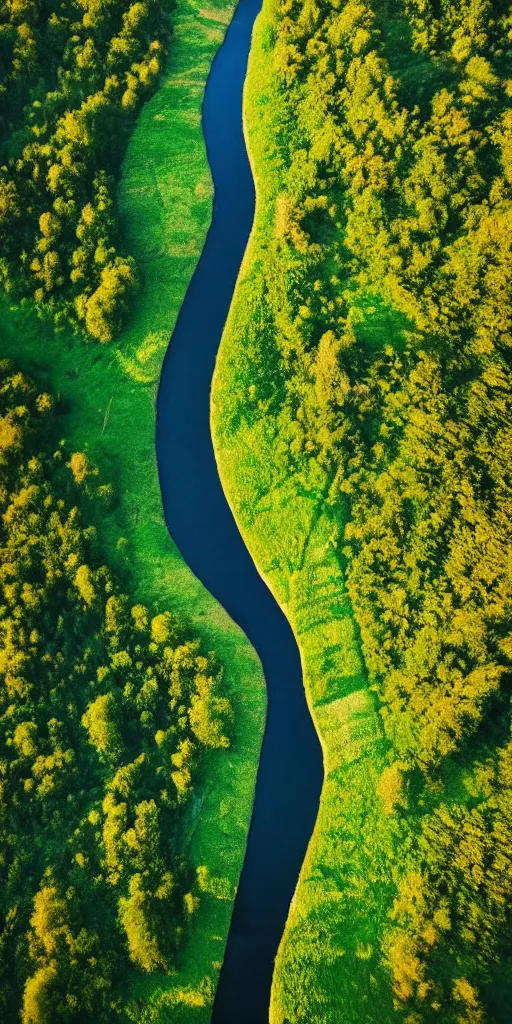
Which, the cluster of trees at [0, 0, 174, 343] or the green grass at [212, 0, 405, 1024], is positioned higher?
the cluster of trees at [0, 0, 174, 343]

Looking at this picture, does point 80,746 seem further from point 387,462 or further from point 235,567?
point 387,462

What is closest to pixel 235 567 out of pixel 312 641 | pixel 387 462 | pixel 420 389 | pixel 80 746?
pixel 312 641

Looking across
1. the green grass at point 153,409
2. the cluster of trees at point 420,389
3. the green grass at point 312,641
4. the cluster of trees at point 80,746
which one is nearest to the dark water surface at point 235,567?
the green grass at point 153,409

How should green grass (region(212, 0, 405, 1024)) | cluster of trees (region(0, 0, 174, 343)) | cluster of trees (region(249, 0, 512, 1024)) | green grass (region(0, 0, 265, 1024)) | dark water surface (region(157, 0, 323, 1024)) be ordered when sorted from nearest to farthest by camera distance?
green grass (region(212, 0, 405, 1024))
cluster of trees (region(249, 0, 512, 1024))
dark water surface (region(157, 0, 323, 1024))
green grass (region(0, 0, 265, 1024))
cluster of trees (region(0, 0, 174, 343))

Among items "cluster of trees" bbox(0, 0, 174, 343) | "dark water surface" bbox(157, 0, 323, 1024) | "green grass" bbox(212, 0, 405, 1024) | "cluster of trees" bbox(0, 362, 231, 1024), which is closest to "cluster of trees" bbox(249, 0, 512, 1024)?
"green grass" bbox(212, 0, 405, 1024)

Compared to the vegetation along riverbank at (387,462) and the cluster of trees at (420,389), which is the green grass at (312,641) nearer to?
the vegetation along riverbank at (387,462)

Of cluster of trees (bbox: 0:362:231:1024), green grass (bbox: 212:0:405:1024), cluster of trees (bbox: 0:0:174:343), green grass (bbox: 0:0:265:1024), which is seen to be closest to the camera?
cluster of trees (bbox: 0:362:231:1024)

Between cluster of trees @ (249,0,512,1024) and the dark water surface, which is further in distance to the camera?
the dark water surface

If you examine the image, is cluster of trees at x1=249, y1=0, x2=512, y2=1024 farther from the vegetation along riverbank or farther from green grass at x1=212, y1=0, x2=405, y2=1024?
green grass at x1=212, y1=0, x2=405, y2=1024
